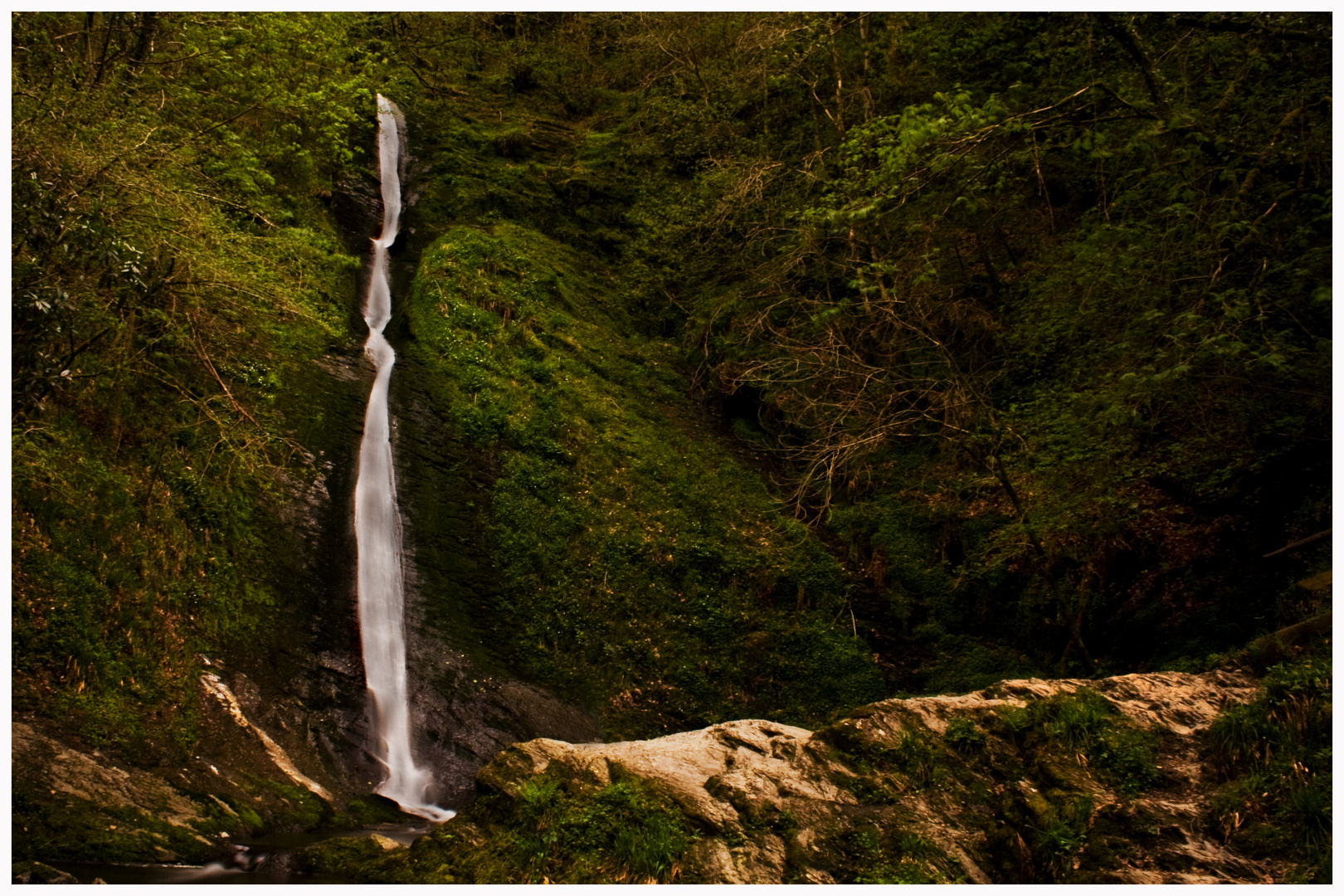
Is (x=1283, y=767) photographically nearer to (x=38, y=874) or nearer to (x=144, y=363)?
(x=38, y=874)

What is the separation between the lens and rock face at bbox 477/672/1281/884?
578cm

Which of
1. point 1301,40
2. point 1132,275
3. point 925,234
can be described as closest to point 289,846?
point 1132,275

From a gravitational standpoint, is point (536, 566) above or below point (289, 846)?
above

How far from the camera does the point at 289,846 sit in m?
7.59

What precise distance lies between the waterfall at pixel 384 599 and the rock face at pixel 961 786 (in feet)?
10.5

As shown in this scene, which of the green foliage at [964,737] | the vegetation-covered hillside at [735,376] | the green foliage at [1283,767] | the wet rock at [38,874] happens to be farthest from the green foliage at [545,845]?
the green foliage at [1283,767]

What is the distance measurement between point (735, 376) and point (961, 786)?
13.1m

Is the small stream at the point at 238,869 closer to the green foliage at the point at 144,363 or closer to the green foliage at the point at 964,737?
the green foliage at the point at 144,363

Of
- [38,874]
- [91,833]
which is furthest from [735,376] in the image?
[38,874]

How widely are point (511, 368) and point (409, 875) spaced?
39.4ft

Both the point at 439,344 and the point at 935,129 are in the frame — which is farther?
the point at 439,344

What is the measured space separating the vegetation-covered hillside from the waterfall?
393mm

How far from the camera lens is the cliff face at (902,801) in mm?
5809

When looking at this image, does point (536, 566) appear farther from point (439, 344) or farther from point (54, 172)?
point (54, 172)
